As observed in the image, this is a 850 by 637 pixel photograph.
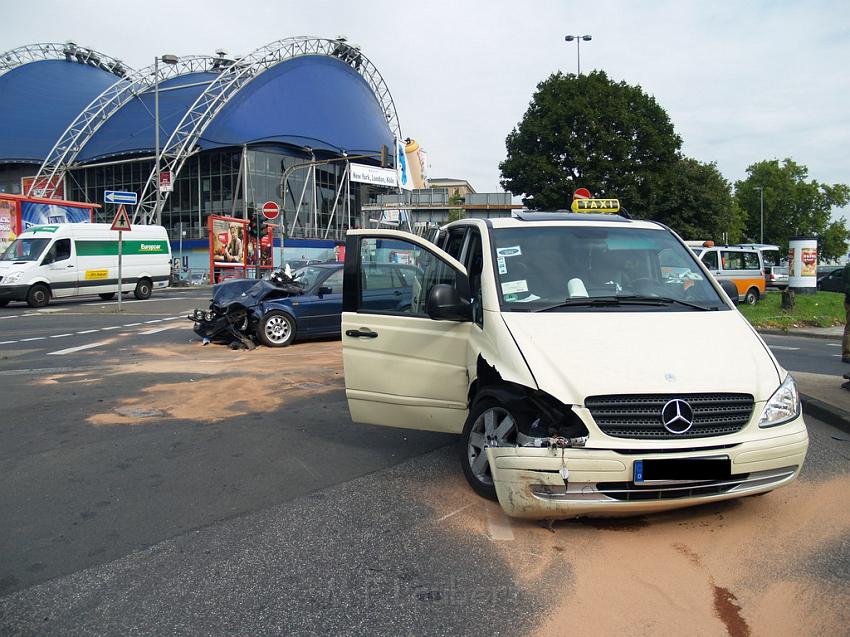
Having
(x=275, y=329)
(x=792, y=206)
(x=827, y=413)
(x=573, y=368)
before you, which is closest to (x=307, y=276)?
(x=275, y=329)

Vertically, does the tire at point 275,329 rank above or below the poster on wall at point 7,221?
below

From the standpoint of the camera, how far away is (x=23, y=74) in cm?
6588

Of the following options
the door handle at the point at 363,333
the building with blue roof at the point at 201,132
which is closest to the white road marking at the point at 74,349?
the door handle at the point at 363,333

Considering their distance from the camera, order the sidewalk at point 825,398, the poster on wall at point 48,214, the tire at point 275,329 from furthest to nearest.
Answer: the poster on wall at point 48,214 < the tire at point 275,329 < the sidewalk at point 825,398

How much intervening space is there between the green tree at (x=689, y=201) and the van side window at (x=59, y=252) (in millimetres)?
27209

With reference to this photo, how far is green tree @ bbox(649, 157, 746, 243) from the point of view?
36281mm

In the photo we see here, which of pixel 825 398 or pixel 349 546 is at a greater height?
pixel 825 398

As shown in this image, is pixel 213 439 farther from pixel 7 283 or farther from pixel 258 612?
pixel 7 283

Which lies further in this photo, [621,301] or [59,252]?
[59,252]

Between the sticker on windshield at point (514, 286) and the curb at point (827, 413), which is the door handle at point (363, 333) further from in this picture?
the curb at point (827, 413)

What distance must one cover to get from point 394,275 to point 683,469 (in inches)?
103

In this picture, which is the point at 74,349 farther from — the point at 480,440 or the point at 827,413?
the point at 827,413

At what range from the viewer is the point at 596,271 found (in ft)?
15.8

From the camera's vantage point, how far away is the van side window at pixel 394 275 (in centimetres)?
513
